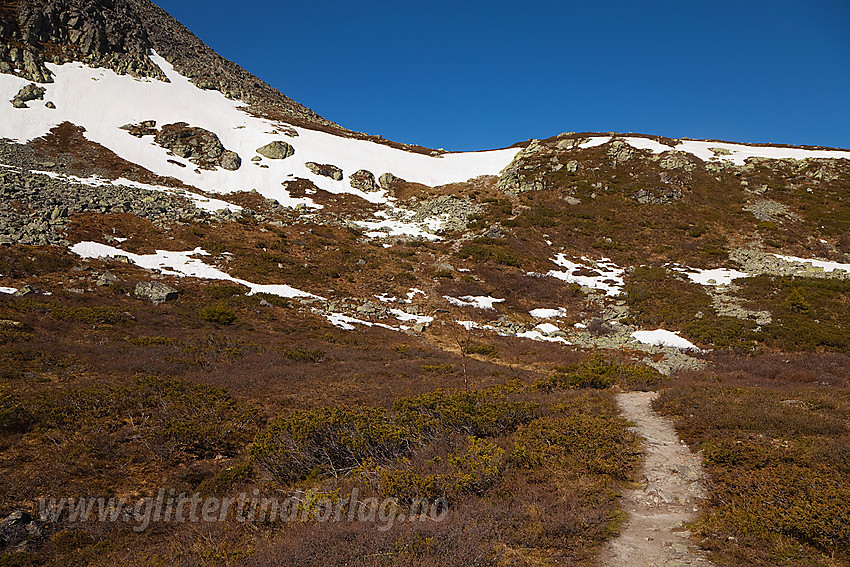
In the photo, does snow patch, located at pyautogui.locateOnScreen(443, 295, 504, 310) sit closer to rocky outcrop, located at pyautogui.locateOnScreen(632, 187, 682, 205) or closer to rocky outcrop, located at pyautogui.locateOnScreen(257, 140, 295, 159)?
rocky outcrop, located at pyautogui.locateOnScreen(632, 187, 682, 205)

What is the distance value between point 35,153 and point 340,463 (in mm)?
51542

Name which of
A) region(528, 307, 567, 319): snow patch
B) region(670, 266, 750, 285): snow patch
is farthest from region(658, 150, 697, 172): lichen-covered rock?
region(528, 307, 567, 319): snow patch

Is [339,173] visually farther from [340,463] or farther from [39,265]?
[340,463]

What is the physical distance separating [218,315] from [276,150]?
4128 centimetres

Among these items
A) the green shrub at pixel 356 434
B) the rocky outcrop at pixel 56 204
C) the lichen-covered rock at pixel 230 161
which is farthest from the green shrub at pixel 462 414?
the lichen-covered rock at pixel 230 161

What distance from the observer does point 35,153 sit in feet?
134

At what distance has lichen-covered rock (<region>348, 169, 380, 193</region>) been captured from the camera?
55.0 metres

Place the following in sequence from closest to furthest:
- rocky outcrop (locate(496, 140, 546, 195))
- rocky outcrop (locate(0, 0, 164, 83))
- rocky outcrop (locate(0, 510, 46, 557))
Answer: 1. rocky outcrop (locate(0, 510, 46, 557))
2. rocky outcrop (locate(0, 0, 164, 83))
3. rocky outcrop (locate(496, 140, 546, 195))

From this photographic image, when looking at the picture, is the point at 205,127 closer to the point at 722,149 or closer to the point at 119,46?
the point at 119,46

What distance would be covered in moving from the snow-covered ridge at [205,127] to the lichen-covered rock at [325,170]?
73 centimetres

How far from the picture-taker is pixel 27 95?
4816 cm

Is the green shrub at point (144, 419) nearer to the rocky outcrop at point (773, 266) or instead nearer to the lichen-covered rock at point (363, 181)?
the rocky outcrop at point (773, 266)

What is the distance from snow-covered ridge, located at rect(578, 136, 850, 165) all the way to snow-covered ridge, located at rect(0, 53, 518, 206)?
1737 cm

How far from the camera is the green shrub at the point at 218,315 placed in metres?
21.3
